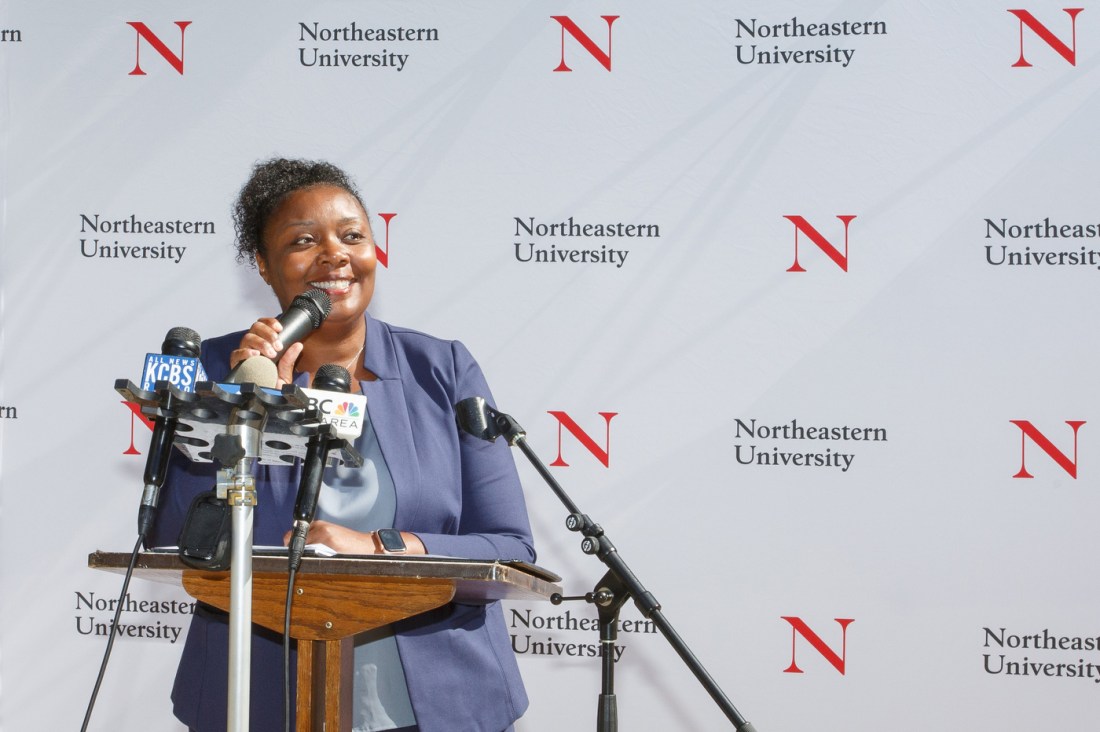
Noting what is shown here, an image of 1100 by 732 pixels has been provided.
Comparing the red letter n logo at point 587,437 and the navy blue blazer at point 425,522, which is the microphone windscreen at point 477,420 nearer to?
the navy blue blazer at point 425,522

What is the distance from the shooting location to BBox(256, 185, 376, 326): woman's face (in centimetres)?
233

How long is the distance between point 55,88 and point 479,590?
2.54 m

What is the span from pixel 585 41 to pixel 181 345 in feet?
6.92

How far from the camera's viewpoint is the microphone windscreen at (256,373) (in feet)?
4.61

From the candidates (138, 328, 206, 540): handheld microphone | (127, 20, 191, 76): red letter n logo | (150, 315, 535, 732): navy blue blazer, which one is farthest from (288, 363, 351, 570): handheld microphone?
(127, 20, 191, 76): red letter n logo

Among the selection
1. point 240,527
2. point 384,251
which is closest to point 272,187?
point 384,251

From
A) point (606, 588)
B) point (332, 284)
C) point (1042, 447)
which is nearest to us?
point (606, 588)

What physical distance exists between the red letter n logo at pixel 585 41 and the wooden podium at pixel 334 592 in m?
1.98

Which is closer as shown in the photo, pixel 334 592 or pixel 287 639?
pixel 287 639

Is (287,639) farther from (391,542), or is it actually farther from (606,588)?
(606,588)

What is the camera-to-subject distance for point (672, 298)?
3.12 meters

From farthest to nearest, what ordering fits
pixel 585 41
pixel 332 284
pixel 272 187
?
pixel 585 41 → pixel 272 187 → pixel 332 284

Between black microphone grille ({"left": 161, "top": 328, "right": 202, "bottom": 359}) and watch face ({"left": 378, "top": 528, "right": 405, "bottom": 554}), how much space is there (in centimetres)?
43

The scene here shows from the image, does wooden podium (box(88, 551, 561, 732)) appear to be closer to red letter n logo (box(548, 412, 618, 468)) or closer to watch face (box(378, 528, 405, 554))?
watch face (box(378, 528, 405, 554))
